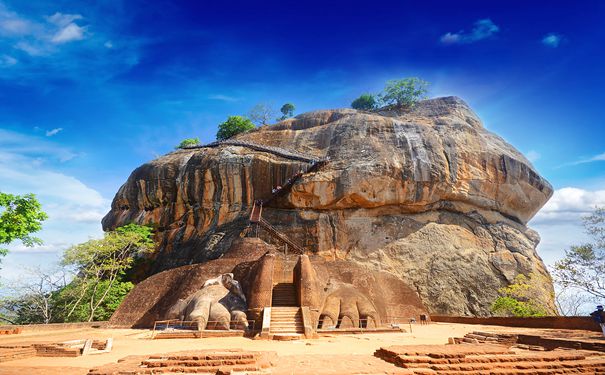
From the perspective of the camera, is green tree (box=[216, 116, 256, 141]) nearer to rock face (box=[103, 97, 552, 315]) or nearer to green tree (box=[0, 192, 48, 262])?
rock face (box=[103, 97, 552, 315])

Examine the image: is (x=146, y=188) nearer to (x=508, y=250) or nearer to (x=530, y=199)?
(x=508, y=250)

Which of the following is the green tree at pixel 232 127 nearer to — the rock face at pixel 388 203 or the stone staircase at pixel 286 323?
the rock face at pixel 388 203

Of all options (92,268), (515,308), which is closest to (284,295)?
A: (515,308)

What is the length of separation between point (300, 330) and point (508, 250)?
2339 centimetres

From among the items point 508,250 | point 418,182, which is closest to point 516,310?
point 508,250

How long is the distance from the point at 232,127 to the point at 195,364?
4165 cm

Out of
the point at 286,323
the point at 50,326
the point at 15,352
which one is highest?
the point at 286,323

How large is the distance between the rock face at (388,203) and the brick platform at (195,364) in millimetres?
21486

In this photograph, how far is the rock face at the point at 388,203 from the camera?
27.6 metres

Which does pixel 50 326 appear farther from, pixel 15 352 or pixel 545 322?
pixel 545 322

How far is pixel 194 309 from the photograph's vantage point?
12.8 meters

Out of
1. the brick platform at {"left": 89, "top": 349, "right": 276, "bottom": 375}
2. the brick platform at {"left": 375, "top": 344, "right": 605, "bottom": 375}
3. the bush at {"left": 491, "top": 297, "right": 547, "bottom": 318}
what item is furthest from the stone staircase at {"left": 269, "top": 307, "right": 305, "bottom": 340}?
the bush at {"left": 491, "top": 297, "right": 547, "bottom": 318}

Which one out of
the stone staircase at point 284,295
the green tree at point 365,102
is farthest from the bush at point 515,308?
the green tree at point 365,102

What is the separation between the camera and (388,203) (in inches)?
1170
